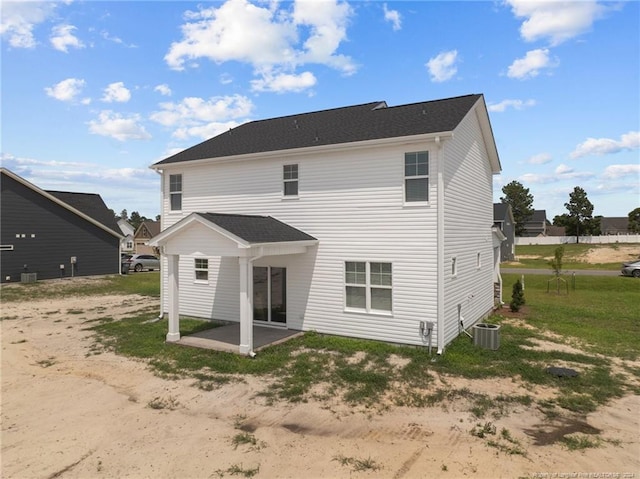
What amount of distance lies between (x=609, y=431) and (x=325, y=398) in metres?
4.90

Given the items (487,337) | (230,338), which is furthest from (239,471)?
(487,337)

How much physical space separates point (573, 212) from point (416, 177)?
76.0 meters

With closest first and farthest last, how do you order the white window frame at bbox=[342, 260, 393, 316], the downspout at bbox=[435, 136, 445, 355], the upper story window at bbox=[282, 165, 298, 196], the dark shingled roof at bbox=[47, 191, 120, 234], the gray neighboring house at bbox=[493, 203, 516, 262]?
the downspout at bbox=[435, 136, 445, 355]
the white window frame at bbox=[342, 260, 393, 316]
the upper story window at bbox=[282, 165, 298, 196]
the dark shingled roof at bbox=[47, 191, 120, 234]
the gray neighboring house at bbox=[493, 203, 516, 262]

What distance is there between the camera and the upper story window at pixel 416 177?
1135 centimetres

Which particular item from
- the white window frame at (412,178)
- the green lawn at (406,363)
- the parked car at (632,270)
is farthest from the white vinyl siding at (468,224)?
the parked car at (632,270)

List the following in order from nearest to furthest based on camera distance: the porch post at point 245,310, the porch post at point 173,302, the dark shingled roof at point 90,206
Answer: the porch post at point 245,310
the porch post at point 173,302
the dark shingled roof at point 90,206

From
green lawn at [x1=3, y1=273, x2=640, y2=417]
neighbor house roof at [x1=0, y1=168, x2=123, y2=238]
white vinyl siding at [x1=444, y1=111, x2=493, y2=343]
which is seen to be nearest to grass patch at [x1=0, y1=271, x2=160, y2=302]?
neighbor house roof at [x1=0, y1=168, x2=123, y2=238]

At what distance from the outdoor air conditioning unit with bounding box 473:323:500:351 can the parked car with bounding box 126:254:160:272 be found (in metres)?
33.0

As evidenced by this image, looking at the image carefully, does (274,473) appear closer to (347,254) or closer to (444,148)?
(347,254)

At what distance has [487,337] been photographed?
11438mm

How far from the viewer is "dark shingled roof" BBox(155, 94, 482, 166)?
11.9 m

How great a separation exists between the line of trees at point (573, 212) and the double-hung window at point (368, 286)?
219ft

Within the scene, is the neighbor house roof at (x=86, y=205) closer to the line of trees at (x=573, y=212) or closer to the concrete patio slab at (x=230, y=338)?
the concrete patio slab at (x=230, y=338)

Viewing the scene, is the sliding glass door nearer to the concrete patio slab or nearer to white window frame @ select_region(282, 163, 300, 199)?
the concrete patio slab
